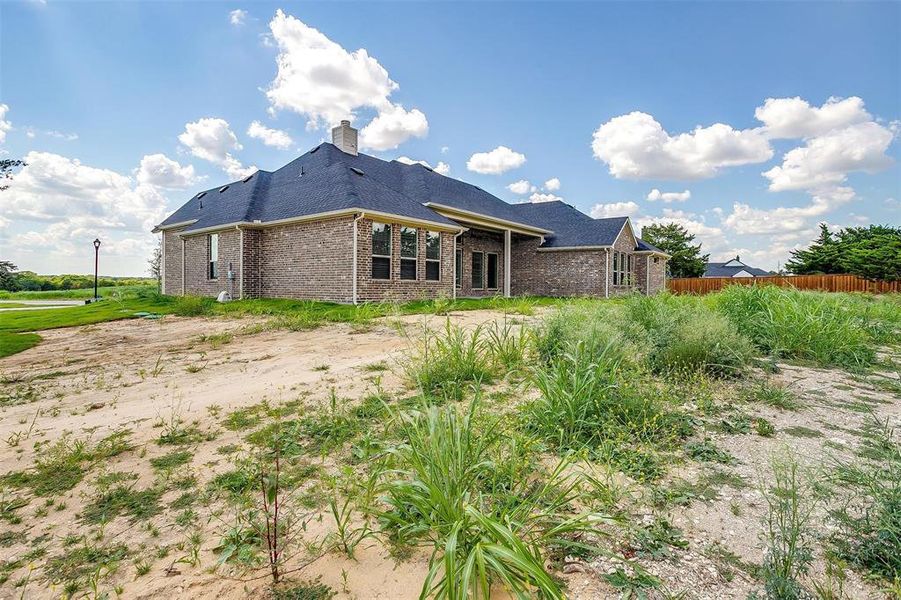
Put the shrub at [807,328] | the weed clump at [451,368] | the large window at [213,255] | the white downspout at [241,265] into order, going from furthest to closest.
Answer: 1. the large window at [213,255]
2. the white downspout at [241,265]
3. the shrub at [807,328]
4. the weed clump at [451,368]

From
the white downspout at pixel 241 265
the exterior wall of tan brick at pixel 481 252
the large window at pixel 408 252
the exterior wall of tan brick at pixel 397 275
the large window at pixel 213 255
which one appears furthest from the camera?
the exterior wall of tan brick at pixel 481 252

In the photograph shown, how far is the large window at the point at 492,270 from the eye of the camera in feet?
63.2

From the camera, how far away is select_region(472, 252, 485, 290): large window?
1841 cm

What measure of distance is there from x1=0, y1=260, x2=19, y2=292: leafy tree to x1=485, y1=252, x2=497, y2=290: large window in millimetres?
15639

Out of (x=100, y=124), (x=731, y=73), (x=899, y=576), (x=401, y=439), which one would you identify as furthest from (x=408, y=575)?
(x=731, y=73)

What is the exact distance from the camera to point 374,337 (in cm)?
694

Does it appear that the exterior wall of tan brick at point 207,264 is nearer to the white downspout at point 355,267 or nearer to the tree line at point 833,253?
the white downspout at point 355,267

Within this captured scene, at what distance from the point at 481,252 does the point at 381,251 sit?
7452 millimetres

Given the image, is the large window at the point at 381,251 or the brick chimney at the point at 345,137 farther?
the brick chimney at the point at 345,137

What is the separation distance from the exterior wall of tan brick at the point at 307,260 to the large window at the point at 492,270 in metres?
9.10

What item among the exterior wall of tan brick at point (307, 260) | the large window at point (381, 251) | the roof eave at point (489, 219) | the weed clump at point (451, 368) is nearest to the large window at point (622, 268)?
the roof eave at point (489, 219)

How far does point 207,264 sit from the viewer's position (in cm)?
1523

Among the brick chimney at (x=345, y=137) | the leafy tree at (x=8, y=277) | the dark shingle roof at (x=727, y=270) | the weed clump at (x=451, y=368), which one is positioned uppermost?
the brick chimney at (x=345, y=137)

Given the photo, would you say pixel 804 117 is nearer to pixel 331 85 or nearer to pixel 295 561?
pixel 331 85
